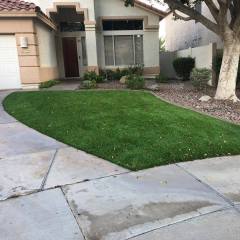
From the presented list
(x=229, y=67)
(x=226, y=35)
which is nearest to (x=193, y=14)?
(x=226, y=35)

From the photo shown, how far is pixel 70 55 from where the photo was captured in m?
17.9

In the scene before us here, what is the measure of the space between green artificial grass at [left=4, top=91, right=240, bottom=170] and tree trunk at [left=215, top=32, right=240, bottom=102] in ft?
7.74

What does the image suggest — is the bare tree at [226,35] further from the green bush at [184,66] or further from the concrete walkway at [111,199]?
the concrete walkway at [111,199]

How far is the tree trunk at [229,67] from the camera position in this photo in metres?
10.6

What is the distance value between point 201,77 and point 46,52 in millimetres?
7062

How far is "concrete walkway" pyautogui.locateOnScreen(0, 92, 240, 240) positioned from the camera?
132 inches

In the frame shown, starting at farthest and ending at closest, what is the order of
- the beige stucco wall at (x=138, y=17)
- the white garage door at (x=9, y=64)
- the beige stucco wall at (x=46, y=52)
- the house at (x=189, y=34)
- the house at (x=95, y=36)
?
the house at (x=189, y=34) → the beige stucco wall at (x=138, y=17) → the house at (x=95, y=36) → the beige stucco wall at (x=46, y=52) → the white garage door at (x=9, y=64)

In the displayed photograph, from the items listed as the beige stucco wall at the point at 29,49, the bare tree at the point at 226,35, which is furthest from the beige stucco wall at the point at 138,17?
the bare tree at the point at 226,35

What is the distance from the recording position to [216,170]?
Answer: 497 cm

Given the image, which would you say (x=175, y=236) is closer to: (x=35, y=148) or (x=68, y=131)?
(x=35, y=148)

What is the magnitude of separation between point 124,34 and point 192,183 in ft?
46.2

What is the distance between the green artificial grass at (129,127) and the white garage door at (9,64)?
131 inches

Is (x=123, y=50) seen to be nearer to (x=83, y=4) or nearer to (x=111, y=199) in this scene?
(x=83, y=4)

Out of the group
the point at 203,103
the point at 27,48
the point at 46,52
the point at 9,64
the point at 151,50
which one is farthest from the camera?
the point at 151,50
